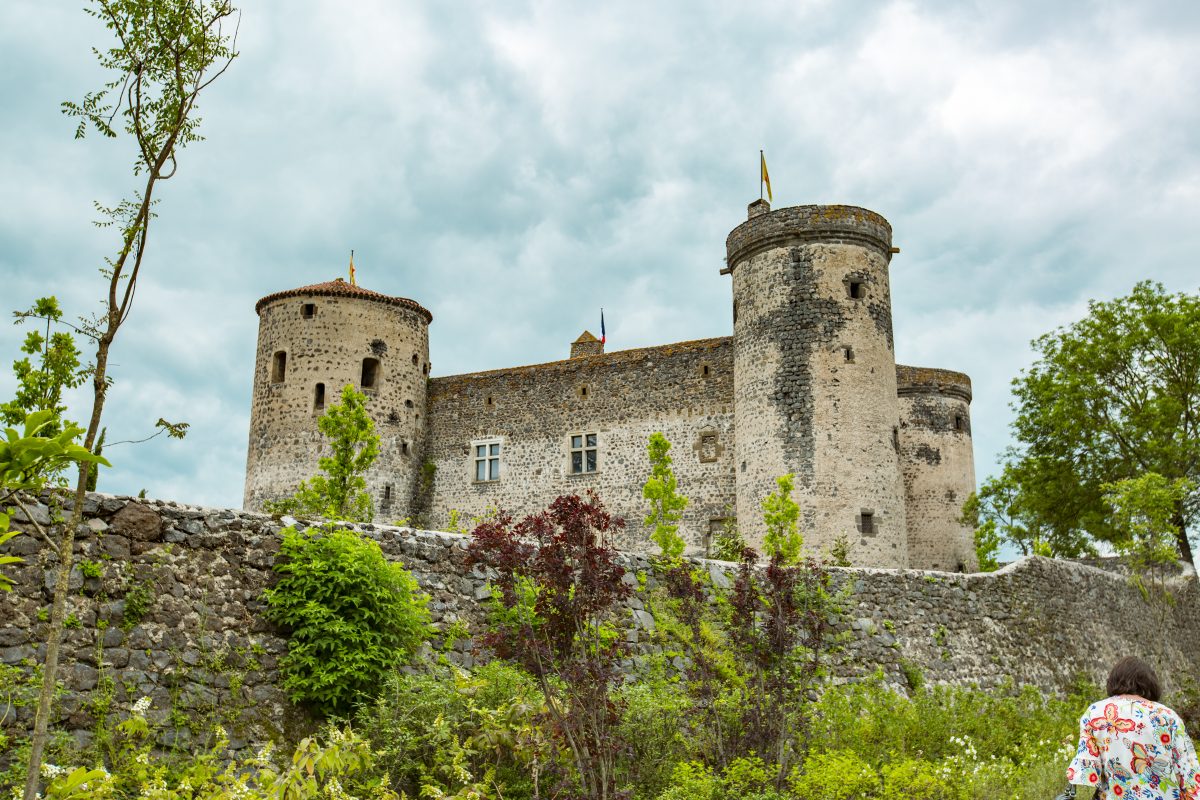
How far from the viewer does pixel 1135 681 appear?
636 cm

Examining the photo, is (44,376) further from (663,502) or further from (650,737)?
(663,502)

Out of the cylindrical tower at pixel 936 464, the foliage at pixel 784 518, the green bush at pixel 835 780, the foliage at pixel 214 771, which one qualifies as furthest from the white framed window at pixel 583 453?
the foliage at pixel 214 771

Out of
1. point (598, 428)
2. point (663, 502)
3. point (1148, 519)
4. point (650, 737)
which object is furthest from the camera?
point (598, 428)

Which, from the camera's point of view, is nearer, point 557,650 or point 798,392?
point 557,650

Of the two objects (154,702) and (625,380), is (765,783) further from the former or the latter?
(625,380)

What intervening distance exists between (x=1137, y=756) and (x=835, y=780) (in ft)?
10.2

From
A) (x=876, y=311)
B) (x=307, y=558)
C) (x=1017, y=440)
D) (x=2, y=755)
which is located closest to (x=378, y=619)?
(x=307, y=558)

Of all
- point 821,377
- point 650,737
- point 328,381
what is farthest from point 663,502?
point 650,737

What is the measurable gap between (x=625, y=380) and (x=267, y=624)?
2178cm

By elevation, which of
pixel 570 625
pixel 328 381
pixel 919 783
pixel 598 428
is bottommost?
pixel 919 783

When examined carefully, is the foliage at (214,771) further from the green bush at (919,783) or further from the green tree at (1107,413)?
the green tree at (1107,413)

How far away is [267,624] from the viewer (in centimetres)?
966

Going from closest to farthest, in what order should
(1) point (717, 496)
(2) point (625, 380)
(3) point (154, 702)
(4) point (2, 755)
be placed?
(4) point (2, 755) → (3) point (154, 702) → (1) point (717, 496) → (2) point (625, 380)

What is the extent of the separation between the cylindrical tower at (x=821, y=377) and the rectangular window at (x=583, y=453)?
15.7 ft
